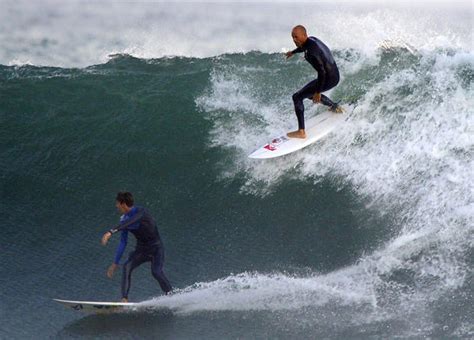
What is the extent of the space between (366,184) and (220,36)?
4.92 m

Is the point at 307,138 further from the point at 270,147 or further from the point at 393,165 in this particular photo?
the point at 393,165

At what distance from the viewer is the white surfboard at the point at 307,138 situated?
11.2m

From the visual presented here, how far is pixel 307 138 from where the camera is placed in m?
11.4

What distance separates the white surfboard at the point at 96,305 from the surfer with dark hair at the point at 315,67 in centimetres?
354

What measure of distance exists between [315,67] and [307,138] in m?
1.20

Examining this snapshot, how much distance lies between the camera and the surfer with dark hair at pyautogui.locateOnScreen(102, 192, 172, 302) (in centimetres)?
899

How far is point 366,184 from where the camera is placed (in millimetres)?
10945

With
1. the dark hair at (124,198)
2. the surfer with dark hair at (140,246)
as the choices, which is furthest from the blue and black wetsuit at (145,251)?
the dark hair at (124,198)

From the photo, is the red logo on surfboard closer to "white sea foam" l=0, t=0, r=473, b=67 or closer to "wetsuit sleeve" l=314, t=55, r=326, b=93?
"wetsuit sleeve" l=314, t=55, r=326, b=93

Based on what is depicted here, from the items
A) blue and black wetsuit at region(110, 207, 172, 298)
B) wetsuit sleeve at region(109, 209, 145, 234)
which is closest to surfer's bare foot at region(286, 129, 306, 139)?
blue and black wetsuit at region(110, 207, 172, 298)

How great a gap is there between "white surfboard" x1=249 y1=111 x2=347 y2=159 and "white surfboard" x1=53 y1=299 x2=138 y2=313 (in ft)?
9.89

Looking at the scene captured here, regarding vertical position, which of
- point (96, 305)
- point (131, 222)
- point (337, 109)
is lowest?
point (96, 305)

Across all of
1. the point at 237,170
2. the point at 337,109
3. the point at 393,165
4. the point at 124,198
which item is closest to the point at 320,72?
the point at 337,109

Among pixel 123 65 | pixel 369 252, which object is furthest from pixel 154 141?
pixel 369 252
